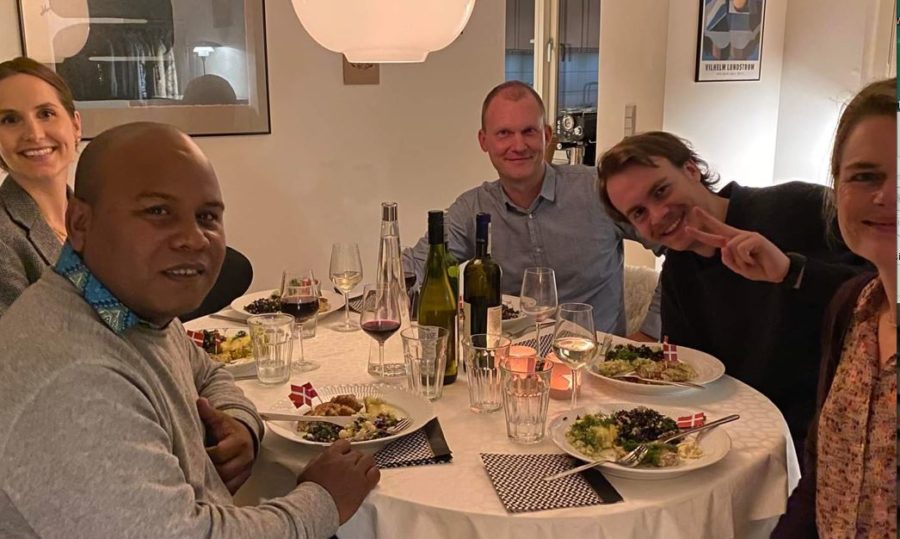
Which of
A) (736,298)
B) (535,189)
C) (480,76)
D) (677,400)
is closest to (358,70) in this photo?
(480,76)

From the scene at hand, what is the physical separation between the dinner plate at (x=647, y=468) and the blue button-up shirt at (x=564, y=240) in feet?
3.29

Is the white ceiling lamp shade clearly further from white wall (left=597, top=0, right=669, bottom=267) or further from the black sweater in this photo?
white wall (left=597, top=0, right=669, bottom=267)

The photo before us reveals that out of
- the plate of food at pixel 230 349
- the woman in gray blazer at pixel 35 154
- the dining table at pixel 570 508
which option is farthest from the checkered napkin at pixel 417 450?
the woman in gray blazer at pixel 35 154

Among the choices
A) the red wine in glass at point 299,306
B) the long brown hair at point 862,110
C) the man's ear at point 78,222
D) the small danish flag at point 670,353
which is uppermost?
the long brown hair at point 862,110

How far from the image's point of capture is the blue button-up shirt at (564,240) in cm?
238

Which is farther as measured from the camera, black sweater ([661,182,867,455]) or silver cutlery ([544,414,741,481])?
black sweater ([661,182,867,455])

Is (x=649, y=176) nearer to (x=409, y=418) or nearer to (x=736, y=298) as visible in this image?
(x=736, y=298)

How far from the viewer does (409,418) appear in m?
1.35

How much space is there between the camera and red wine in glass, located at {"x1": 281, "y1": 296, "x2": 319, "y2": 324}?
176 centimetres

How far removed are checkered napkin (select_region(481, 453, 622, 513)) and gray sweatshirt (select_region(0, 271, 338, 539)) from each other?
35 centimetres

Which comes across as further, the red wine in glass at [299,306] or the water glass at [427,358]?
the red wine in glass at [299,306]

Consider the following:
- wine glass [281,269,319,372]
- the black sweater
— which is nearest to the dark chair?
wine glass [281,269,319,372]

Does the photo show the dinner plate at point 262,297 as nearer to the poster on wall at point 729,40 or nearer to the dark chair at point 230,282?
the dark chair at point 230,282

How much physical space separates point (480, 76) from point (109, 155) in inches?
99.8
